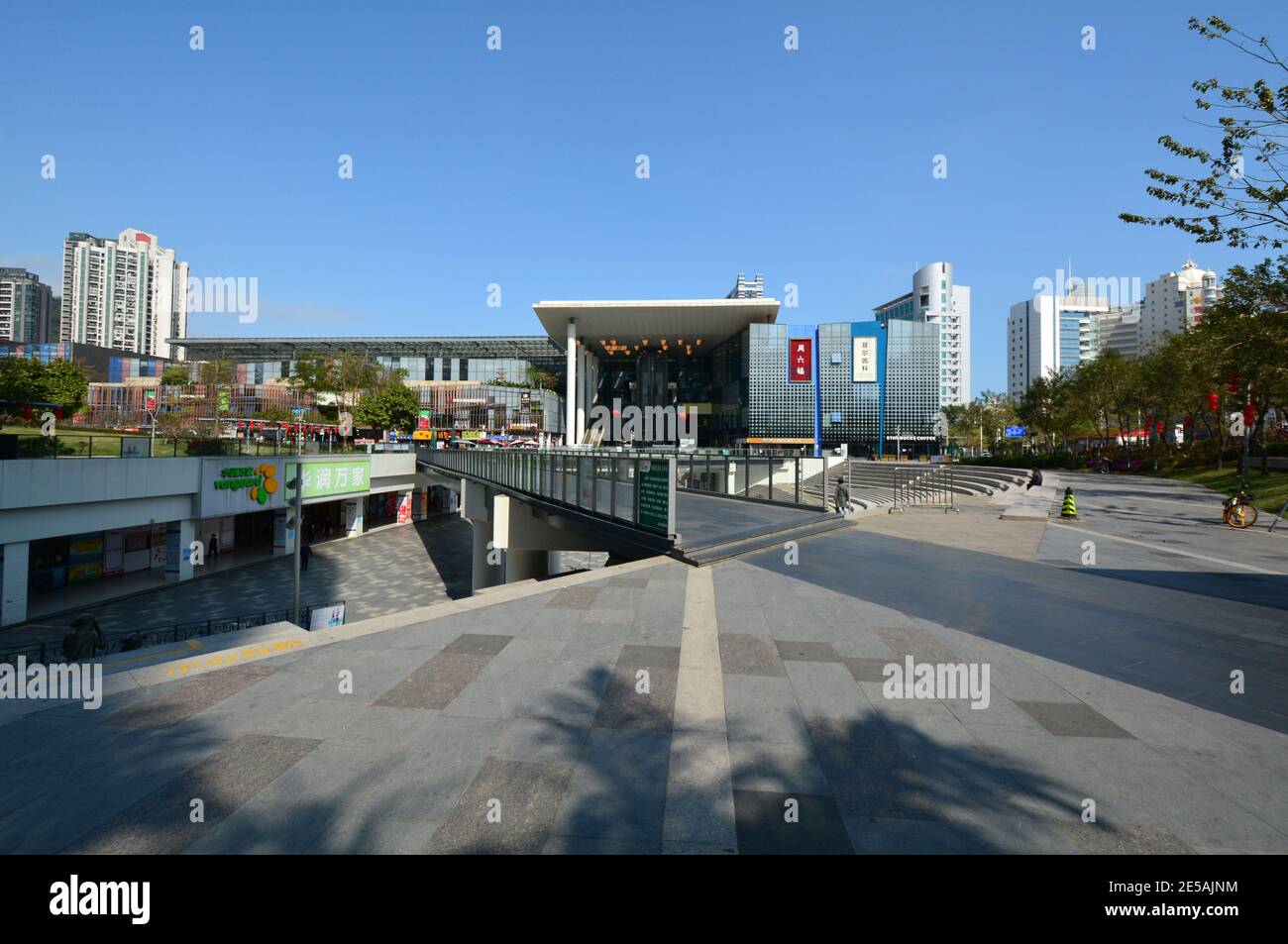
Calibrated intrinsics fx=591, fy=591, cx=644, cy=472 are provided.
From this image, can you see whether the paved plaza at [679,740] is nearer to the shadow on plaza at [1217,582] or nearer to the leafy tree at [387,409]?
the shadow on plaza at [1217,582]

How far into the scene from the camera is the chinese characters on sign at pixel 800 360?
81.6 m

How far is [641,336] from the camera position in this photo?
274 ft

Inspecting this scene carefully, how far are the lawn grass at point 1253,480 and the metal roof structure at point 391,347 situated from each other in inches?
3389

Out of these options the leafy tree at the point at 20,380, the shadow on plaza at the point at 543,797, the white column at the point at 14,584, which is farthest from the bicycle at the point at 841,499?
the leafy tree at the point at 20,380

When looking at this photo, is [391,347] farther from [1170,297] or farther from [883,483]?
[1170,297]

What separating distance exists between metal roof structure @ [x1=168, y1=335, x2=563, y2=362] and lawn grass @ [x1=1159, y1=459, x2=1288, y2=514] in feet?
282

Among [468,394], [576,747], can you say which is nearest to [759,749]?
[576,747]

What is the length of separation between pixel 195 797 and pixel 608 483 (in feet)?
33.9

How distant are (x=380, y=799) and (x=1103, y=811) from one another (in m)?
4.32

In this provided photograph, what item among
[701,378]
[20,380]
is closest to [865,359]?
[701,378]

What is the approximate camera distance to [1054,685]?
5379mm

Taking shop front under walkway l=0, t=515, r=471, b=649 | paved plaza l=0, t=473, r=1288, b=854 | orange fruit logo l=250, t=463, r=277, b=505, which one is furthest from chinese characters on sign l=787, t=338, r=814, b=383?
→ paved plaza l=0, t=473, r=1288, b=854
